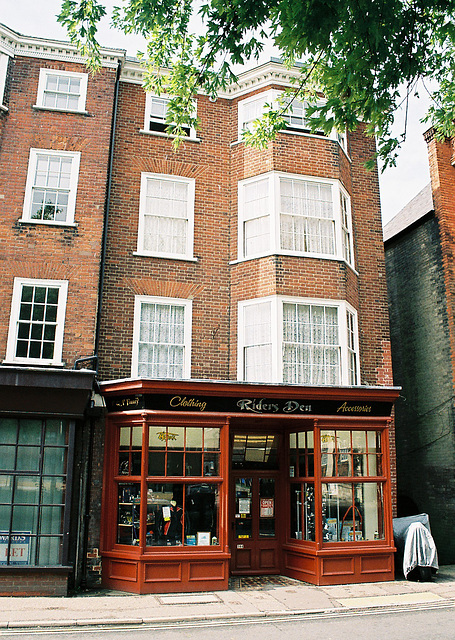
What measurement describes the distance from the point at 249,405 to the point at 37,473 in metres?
4.55

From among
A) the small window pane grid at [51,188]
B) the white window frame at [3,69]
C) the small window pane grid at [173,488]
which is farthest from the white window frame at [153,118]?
the small window pane grid at [173,488]

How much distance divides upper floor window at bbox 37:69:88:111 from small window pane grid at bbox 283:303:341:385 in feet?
23.9

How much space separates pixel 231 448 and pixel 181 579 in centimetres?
319

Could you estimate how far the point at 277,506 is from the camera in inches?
550

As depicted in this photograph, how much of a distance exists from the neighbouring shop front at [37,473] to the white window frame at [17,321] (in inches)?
43.8

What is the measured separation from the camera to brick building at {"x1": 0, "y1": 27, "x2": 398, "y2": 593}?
39.2ft

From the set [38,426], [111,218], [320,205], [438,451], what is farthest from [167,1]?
[438,451]

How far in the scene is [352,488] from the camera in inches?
514

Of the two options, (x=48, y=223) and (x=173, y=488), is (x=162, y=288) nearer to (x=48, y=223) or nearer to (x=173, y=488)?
(x=48, y=223)

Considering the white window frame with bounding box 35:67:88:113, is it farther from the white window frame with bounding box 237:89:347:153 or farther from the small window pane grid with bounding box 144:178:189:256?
the white window frame with bounding box 237:89:347:153

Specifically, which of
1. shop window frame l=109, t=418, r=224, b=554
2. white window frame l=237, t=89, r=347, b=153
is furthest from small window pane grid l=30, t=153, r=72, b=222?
shop window frame l=109, t=418, r=224, b=554

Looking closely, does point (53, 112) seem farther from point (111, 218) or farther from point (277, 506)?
point (277, 506)

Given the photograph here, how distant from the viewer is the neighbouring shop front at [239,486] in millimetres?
11859

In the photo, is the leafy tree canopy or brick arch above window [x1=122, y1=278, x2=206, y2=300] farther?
brick arch above window [x1=122, y1=278, x2=206, y2=300]
